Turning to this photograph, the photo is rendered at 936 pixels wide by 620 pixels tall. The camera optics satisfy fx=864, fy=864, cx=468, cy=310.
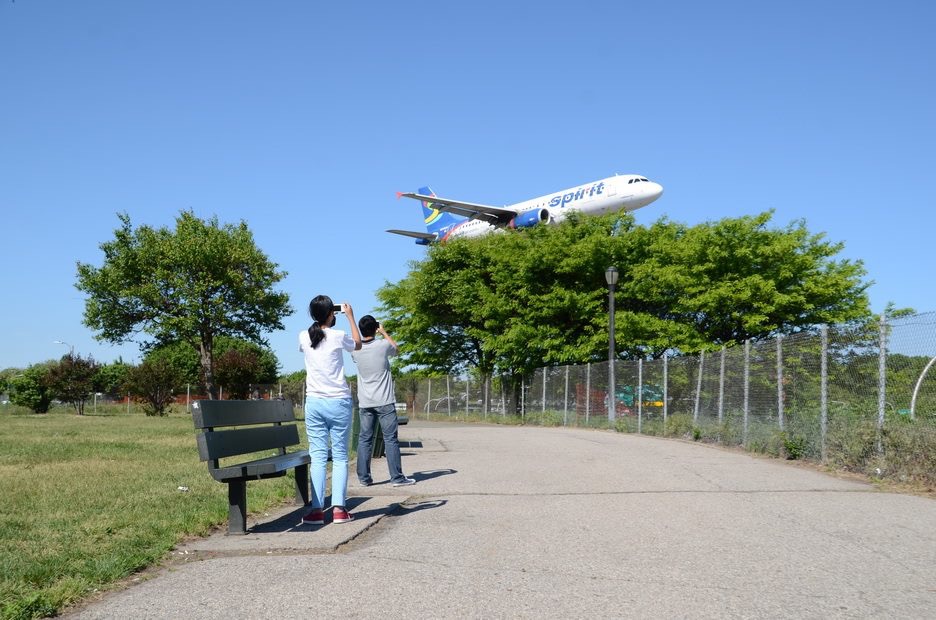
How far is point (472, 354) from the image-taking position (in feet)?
148

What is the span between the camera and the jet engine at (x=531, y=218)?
43.6 metres

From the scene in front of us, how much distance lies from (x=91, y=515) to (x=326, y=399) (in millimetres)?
2080

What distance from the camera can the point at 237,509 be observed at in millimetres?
5879

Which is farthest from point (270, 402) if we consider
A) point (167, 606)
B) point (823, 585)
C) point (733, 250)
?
point (733, 250)

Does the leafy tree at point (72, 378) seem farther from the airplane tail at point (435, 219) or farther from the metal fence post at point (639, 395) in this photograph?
the metal fence post at point (639, 395)

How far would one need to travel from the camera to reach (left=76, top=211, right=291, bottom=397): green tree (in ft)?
134

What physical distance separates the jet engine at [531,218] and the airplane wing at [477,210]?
312 centimetres

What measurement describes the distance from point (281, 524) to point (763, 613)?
3.66m

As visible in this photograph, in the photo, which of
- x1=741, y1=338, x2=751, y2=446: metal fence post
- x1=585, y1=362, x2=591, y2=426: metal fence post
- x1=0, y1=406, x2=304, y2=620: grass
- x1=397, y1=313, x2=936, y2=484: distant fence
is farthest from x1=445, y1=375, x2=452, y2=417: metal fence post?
x1=0, y1=406, x2=304, y2=620: grass

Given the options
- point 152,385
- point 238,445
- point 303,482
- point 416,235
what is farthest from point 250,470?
point 416,235

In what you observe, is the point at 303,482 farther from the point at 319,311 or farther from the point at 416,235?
A: the point at 416,235

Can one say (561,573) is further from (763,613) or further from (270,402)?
(270,402)

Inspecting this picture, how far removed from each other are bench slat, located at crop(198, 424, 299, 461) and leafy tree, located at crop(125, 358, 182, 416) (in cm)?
3496

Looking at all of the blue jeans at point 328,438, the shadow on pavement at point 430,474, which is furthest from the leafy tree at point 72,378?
the blue jeans at point 328,438
